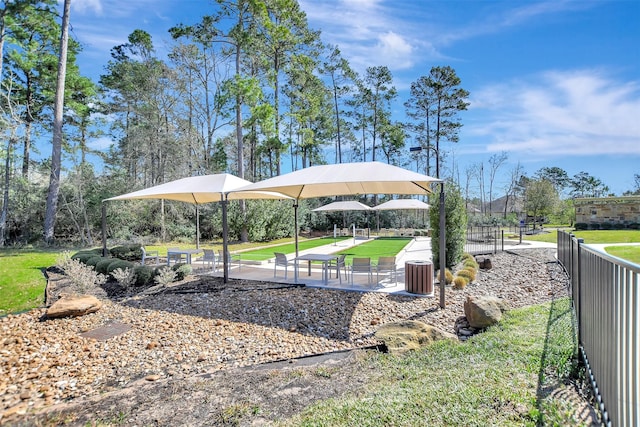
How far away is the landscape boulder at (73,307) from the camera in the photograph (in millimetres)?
6180

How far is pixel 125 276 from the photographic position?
8234mm

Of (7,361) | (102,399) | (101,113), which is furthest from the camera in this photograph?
(101,113)

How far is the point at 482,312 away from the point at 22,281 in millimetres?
11690

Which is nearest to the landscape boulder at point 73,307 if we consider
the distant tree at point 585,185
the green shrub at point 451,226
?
the green shrub at point 451,226

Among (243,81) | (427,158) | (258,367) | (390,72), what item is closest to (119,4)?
(243,81)

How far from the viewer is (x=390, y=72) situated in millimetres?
32094

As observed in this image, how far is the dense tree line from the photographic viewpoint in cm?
1864

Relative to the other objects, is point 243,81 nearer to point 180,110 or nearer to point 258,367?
point 180,110

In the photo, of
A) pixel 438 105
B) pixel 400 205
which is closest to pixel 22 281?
pixel 400 205

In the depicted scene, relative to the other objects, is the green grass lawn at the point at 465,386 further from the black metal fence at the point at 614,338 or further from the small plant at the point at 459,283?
the small plant at the point at 459,283

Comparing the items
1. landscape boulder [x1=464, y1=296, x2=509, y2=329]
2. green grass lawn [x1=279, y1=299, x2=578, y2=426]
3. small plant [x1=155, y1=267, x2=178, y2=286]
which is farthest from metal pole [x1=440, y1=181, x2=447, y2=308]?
small plant [x1=155, y1=267, x2=178, y2=286]

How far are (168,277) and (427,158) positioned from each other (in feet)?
102

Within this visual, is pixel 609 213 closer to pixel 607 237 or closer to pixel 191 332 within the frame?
pixel 607 237

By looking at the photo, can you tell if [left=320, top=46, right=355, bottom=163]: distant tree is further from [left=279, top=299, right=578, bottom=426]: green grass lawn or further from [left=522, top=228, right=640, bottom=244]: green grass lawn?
[left=279, top=299, right=578, bottom=426]: green grass lawn
